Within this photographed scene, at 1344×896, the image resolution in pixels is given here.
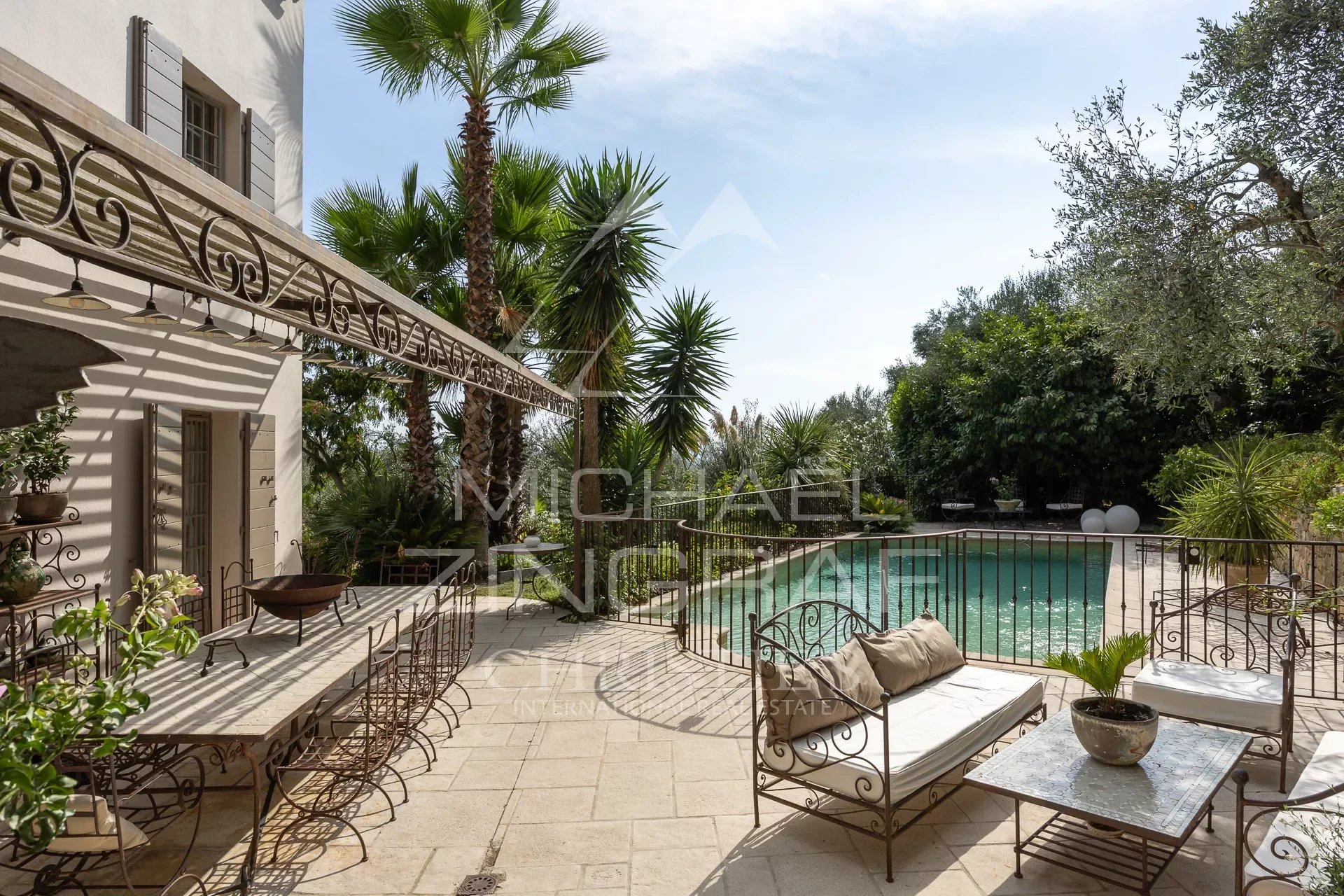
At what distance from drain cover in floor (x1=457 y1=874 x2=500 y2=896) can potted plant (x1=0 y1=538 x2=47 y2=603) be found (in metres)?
2.93

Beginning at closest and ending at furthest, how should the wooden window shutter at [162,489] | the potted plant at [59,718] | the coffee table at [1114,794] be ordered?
the potted plant at [59,718] → the coffee table at [1114,794] → the wooden window shutter at [162,489]

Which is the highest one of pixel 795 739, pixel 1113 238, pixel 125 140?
pixel 1113 238

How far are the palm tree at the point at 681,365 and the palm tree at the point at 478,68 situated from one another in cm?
227

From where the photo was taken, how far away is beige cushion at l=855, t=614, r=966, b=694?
385 cm

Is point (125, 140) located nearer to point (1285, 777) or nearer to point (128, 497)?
point (128, 497)

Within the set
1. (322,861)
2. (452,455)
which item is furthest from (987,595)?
(452,455)

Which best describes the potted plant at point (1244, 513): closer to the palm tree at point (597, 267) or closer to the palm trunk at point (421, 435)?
the palm tree at point (597, 267)

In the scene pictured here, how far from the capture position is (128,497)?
5.20 m

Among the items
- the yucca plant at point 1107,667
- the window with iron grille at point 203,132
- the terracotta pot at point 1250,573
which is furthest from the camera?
the terracotta pot at point 1250,573

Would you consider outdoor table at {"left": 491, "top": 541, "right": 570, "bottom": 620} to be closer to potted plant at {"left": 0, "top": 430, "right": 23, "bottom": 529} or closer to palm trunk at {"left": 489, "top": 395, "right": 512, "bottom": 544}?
palm trunk at {"left": 489, "top": 395, "right": 512, "bottom": 544}

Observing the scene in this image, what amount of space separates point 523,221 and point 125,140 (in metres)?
9.46

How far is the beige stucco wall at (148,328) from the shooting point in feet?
14.2

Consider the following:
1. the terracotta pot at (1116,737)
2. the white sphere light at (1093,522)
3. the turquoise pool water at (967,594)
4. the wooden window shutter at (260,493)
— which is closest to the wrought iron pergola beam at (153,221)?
the wooden window shutter at (260,493)

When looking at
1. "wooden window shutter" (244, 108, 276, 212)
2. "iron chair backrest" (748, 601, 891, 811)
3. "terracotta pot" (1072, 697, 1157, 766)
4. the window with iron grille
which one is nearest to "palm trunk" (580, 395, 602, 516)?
"wooden window shutter" (244, 108, 276, 212)
